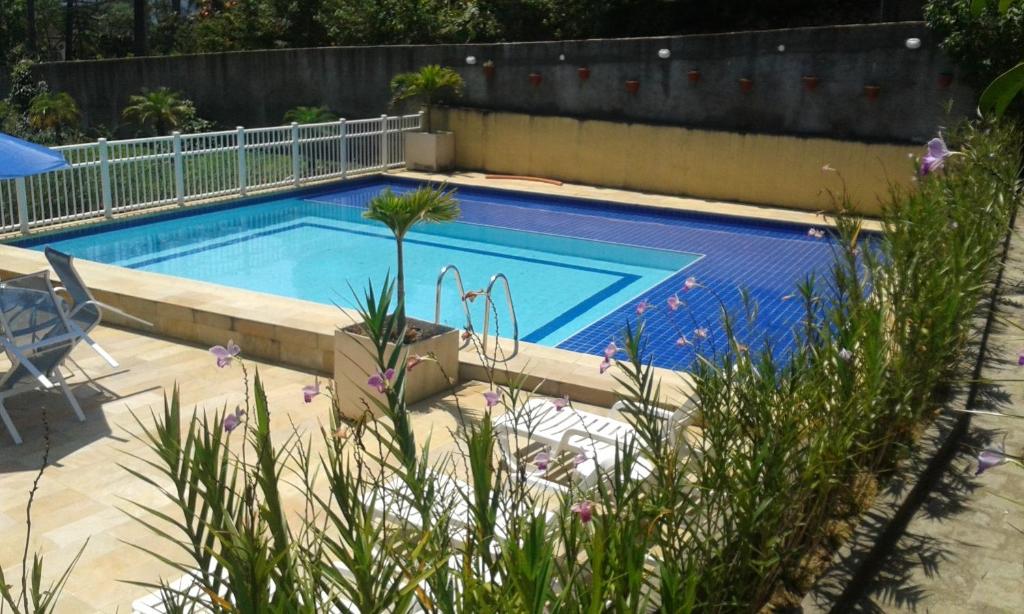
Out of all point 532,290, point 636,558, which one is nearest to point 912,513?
point 636,558

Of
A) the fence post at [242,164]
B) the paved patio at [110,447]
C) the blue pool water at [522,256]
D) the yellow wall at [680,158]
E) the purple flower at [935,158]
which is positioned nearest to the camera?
the purple flower at [935,158]

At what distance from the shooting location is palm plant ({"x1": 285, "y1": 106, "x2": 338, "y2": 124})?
18.7 metres

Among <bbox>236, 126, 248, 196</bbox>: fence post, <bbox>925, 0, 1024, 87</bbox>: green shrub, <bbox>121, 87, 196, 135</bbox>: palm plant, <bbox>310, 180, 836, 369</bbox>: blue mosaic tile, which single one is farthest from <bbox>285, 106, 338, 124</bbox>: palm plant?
<bbox>925, 0, 1024, 87</bbox>: green shrub

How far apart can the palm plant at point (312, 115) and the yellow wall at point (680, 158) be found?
9.44 ft

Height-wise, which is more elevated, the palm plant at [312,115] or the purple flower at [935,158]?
the purple flower at [935,158]

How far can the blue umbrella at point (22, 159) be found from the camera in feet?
20.3

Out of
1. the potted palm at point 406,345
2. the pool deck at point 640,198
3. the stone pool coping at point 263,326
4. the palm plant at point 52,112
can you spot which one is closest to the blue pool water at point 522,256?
the pool deck at point 640,198

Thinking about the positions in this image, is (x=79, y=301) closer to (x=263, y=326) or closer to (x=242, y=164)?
(x=263, y=326)

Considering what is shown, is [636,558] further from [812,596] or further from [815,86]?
[815,86]

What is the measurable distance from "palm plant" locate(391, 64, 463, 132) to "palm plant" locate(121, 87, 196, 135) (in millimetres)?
5543

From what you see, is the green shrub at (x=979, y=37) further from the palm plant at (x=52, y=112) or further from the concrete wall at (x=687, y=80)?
the palm plant at (x=52, y=112)

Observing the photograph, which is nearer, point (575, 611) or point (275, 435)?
point (575, 611)

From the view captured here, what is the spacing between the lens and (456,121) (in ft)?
56.4

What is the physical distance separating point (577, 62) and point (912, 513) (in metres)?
13.9
